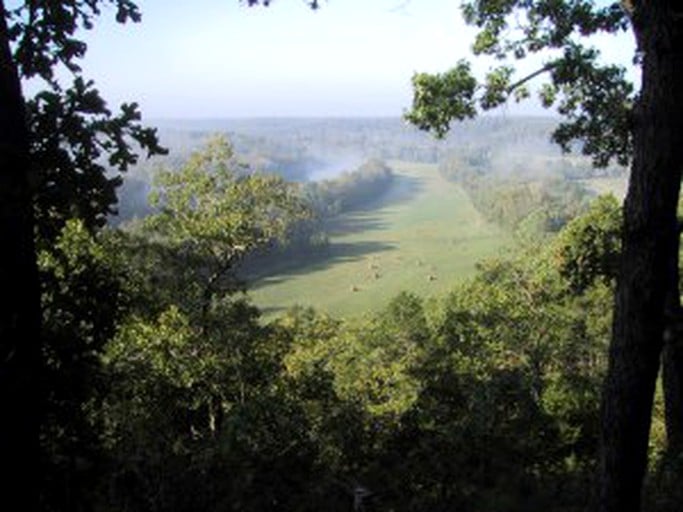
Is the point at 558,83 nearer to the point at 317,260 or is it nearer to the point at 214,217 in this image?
the point at 214,217

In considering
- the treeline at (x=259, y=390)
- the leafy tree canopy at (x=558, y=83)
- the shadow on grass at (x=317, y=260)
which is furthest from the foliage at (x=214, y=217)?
the shadow on grass at (x=317, y=260)

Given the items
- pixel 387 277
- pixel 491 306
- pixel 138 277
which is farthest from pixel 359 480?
pixel 387 277

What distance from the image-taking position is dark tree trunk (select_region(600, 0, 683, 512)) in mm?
5297

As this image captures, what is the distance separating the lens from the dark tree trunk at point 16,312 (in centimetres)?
382

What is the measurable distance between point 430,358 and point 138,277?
511 inches

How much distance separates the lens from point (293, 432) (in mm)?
13984

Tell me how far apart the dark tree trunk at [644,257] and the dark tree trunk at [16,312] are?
413cm

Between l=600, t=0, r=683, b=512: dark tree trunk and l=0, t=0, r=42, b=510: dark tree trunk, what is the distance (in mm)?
4132

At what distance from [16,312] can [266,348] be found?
18.1 metres

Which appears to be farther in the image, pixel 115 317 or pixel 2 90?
pixel 115 317

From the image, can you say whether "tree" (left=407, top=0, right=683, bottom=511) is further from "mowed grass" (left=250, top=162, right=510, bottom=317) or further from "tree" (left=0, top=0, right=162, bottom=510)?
"mowed grass" (left=250, top=162, right=510, bottom=317)

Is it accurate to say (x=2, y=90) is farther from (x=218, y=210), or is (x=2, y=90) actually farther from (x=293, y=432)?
(x=218, y=210)

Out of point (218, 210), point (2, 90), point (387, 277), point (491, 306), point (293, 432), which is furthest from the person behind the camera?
point (387, 277)

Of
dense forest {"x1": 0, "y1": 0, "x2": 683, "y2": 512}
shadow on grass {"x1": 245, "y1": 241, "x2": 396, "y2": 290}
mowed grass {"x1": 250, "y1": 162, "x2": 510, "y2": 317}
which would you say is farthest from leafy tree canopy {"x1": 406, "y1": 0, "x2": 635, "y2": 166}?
shadow on grass {"x1": 245, "y1": 241, "x2": 396, "y2": 290}
